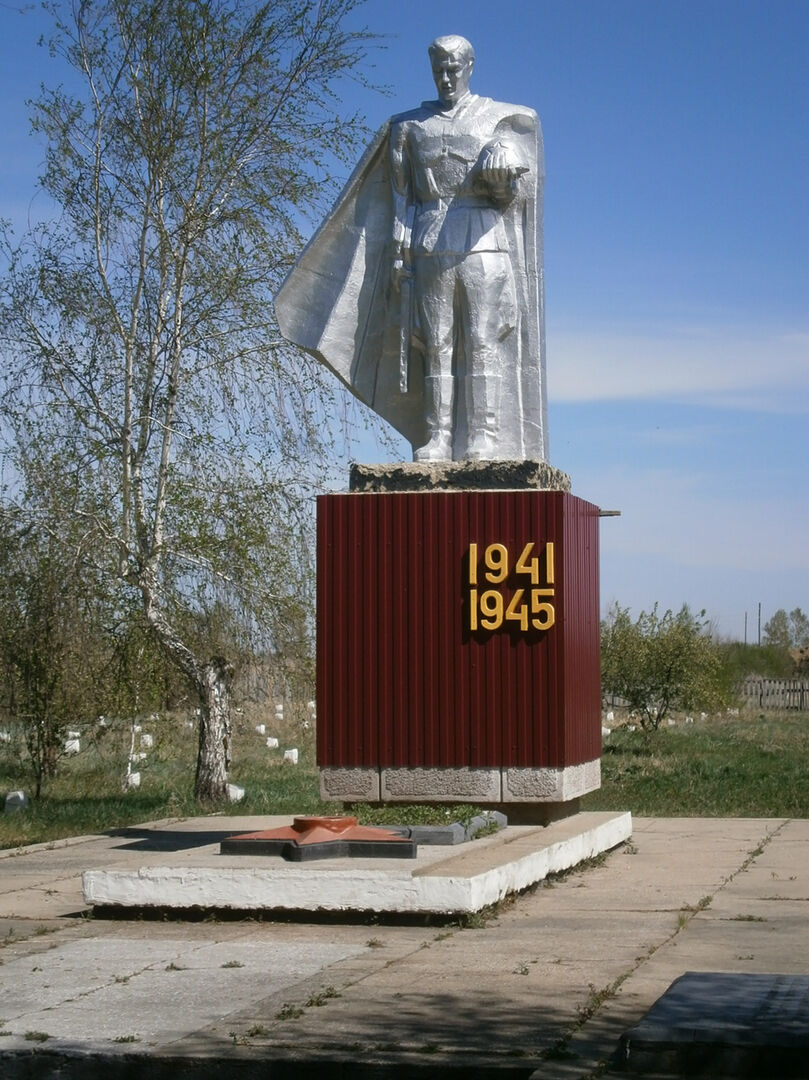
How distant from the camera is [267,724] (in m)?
29.1

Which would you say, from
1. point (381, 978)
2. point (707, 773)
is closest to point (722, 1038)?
point (381, 978)

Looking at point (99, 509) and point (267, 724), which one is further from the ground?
point (99, 509)

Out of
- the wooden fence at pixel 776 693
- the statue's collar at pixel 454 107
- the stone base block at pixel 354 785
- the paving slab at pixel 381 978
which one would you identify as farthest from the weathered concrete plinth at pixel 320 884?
the wooden fence at pixel 776 693

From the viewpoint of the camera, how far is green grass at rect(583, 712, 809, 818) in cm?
1311

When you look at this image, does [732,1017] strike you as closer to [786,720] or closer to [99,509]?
[99,509]

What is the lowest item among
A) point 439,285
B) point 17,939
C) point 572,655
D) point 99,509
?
point 17,939

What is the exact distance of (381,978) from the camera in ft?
18.8

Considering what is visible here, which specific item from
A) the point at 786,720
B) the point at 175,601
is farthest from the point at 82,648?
the point at 786,720

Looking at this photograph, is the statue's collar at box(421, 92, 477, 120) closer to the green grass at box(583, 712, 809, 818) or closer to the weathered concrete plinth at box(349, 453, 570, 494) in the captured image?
the weathered concrete plinth at box(349, 453, 570, 494)

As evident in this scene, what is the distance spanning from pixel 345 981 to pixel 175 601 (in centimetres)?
832

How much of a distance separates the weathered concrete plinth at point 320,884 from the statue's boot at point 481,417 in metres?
2.76

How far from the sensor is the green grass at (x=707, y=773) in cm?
1311

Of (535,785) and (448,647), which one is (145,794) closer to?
(448,647)

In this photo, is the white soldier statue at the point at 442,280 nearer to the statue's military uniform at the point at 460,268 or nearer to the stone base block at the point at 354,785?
the statue's military uniform at the point at 460,268
